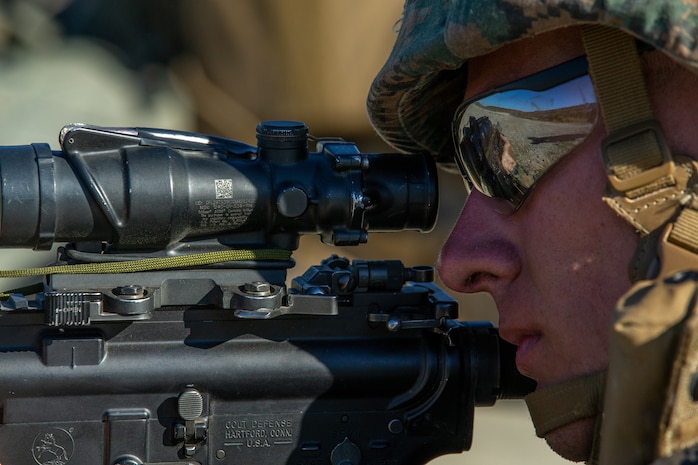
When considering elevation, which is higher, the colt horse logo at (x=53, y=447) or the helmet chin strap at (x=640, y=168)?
the helmet chin strap at (x=640, y=168)

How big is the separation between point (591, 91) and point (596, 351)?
19.0 inches

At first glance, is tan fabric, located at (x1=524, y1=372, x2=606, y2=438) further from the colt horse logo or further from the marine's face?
the colt horse logo

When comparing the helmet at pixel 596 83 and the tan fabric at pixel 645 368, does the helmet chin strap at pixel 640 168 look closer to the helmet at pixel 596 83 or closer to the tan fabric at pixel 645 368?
the helmet at pixel 596 83

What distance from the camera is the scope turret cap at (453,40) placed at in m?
1.71

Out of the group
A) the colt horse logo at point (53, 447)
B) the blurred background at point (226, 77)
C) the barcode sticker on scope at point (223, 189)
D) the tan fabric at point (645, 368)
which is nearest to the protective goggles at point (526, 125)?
the tan fabric at point (645, 368)

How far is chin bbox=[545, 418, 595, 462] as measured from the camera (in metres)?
2.03

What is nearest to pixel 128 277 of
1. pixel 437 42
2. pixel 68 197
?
pixel 68 197

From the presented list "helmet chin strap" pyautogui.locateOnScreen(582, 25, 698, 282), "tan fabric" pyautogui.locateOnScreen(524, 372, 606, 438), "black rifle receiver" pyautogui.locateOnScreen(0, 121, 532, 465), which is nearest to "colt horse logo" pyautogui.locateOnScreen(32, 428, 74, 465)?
"black rifle receiver" pyautogui.locateOnScreen(0, 121, 532, 465)

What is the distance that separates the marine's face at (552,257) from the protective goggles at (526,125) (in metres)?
0.02

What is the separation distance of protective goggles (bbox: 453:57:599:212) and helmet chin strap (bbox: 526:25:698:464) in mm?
65

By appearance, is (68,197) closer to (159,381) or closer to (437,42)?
(159,381)

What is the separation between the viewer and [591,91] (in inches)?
74.7

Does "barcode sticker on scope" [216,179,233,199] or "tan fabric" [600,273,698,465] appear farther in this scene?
"barcode sticker on scope" [216,179,233,199]

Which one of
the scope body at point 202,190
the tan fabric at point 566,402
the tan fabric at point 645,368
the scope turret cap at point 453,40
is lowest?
the tan fabric at point 566,402
